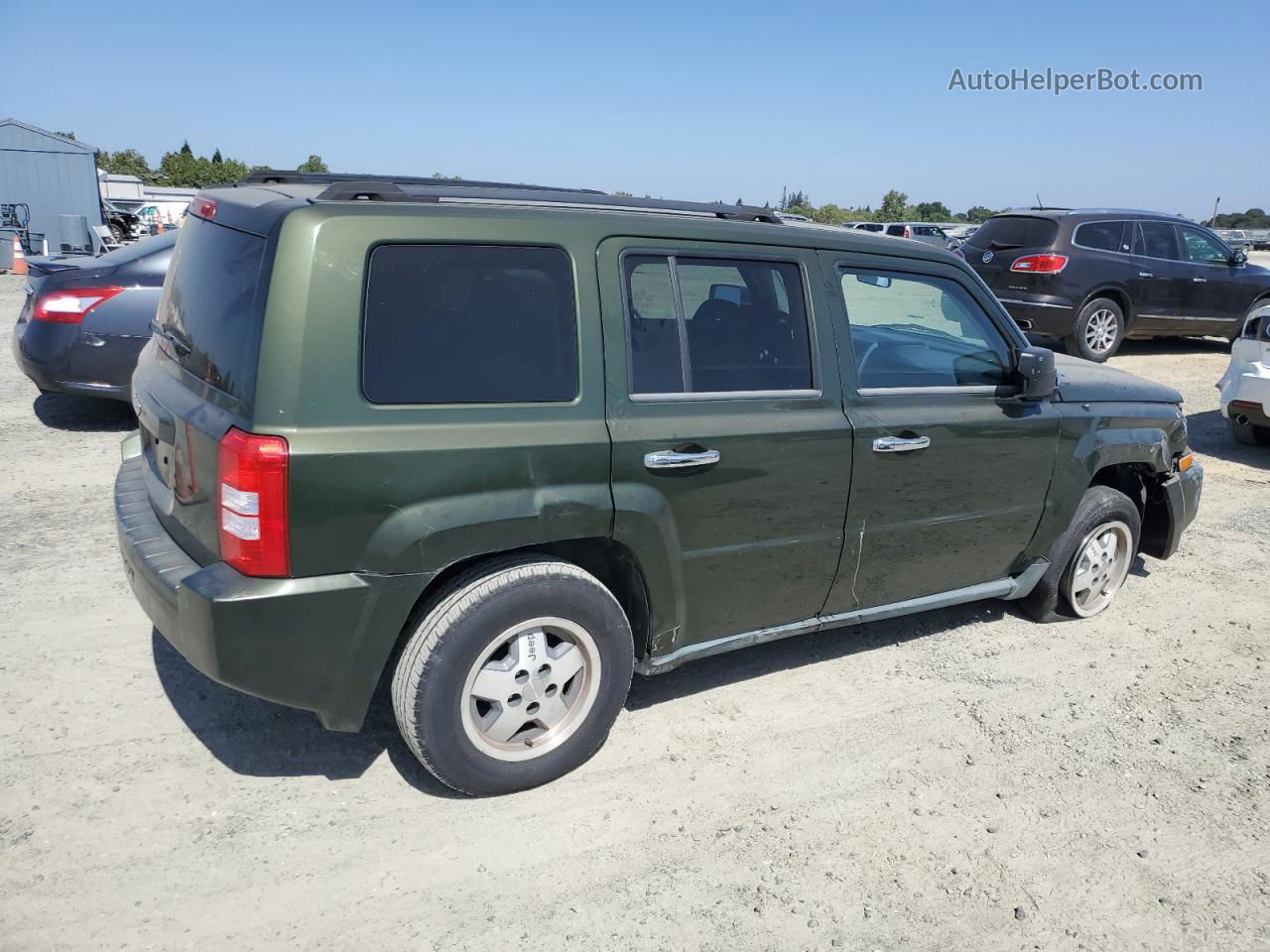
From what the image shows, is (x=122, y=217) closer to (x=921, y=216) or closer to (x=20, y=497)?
(x=20, y=497)

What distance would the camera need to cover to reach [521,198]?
351 centimetres

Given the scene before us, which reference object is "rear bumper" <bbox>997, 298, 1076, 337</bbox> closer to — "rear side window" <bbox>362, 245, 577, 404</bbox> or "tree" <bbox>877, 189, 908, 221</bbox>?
"rear side window" <bbox>362, 245, 577, 404</bbox>

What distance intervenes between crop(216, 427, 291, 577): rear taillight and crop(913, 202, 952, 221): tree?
58665 millimetres

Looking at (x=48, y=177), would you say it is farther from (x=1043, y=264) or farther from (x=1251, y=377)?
(x=1251, y=377)

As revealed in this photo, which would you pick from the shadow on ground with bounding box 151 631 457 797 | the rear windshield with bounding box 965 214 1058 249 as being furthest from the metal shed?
the shadow on ground with bounding box 151 631 457 797

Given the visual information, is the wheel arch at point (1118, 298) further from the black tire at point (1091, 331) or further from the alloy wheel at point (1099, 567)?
the alloy wheel at point (1099, 567)

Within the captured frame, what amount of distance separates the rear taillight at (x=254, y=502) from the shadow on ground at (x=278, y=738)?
3.09ft

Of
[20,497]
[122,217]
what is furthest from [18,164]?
[20,497]

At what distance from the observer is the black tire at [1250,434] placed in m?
8.62

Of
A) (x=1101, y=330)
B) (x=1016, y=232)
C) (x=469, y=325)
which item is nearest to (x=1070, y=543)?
(x=469, y=325)

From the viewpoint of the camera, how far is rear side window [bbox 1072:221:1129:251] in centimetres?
1154

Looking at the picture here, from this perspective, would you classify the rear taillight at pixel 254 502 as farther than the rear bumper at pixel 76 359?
No

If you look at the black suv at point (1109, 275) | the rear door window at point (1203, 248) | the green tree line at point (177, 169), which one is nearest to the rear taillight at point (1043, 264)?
the black suv at point (1109, 275)

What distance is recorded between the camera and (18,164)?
909 inches
